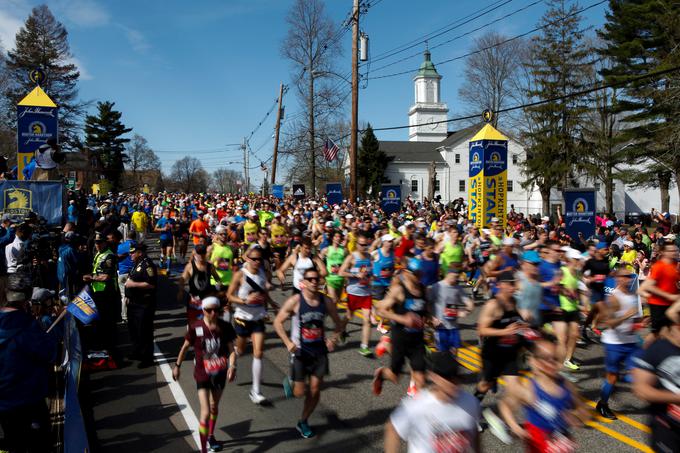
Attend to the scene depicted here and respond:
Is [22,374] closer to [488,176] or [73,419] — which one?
[73,419]

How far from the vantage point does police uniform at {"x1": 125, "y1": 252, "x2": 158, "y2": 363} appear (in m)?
7.93

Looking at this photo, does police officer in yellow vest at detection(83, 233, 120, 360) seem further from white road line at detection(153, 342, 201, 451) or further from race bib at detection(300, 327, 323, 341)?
race bib at detection(300, 327, 323, 341)

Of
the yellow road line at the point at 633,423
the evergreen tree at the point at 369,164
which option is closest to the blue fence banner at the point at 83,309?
the yellow road line at the point at 633,423

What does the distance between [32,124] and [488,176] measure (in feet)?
54.0

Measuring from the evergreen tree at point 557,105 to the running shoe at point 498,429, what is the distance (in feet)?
121

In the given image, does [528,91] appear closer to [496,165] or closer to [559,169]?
[559,169]

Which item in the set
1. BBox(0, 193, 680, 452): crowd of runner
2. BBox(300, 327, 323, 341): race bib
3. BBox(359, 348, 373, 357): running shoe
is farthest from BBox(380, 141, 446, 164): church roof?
BBox(300, 327, 323, 341): race bib

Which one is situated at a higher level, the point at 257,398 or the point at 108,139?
the point at 108,139

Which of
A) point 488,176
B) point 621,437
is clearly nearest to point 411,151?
point 488,176

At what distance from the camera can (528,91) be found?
39.5 m

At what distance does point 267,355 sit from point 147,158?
9613 cm

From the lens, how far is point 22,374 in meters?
4.26

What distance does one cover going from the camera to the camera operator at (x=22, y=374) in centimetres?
421

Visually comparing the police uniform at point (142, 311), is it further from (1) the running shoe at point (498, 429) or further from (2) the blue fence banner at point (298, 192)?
(2) the blue fence banner at point (298, 192)
